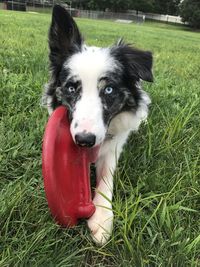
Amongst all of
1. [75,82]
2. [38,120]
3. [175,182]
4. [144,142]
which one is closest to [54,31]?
[75,82]

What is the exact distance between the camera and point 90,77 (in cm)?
312

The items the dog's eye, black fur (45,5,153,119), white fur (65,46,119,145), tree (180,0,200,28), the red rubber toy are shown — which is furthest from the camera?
tree (180,0,200,28)

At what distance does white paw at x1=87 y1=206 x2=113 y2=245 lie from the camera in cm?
259

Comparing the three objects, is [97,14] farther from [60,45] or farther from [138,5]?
[60,45]

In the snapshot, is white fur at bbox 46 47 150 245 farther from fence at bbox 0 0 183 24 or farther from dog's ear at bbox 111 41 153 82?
fence at bbox 0 0 183 24

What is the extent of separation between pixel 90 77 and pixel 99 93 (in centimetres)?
15

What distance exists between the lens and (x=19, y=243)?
2404mm

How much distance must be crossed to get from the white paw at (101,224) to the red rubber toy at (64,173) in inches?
1.9

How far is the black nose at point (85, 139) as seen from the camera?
2627 mm

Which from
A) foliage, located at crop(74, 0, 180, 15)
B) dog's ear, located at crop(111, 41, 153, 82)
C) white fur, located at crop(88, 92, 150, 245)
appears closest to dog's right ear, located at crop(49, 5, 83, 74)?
dog's ear, located at crop(111, 41, 153, 82)

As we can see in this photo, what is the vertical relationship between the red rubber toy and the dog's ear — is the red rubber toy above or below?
below

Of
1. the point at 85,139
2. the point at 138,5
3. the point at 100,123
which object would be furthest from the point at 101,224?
the point at 138,5

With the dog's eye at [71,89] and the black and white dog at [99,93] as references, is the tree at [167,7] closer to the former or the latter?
the black and white dog at [99,93]

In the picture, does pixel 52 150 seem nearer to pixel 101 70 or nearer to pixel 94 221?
pixel 94 221
